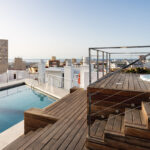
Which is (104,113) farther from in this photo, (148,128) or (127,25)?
(127,25)

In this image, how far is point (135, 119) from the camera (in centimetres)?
156

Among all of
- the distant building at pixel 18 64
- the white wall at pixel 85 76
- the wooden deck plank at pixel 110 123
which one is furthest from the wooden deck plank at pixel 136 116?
the distant building at pixel 18 64

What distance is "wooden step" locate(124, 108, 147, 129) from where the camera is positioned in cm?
141

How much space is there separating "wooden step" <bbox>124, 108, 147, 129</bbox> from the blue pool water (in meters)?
3.39

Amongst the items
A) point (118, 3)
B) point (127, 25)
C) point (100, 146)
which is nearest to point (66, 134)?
point (100, 146)

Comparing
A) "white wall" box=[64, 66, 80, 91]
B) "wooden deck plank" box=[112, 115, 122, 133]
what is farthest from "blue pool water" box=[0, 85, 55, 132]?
"wooden deck plank" box=[112, 115, 122, 133]

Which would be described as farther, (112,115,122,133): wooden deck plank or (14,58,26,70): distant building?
(14,58,26,70): distant building

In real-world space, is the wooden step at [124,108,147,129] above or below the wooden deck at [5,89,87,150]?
above

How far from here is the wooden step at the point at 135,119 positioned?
55.6 inches

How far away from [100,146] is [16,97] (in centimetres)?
578

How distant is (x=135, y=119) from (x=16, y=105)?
5056 mm

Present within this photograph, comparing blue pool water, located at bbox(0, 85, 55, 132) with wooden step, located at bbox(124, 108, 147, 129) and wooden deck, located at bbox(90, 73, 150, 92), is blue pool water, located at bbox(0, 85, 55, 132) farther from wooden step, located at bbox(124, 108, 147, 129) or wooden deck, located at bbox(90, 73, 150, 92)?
wooden step, located at bbox(124, 108, 147, 129)

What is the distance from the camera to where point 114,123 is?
5.66 ft

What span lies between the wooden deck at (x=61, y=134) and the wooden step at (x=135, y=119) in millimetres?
685
